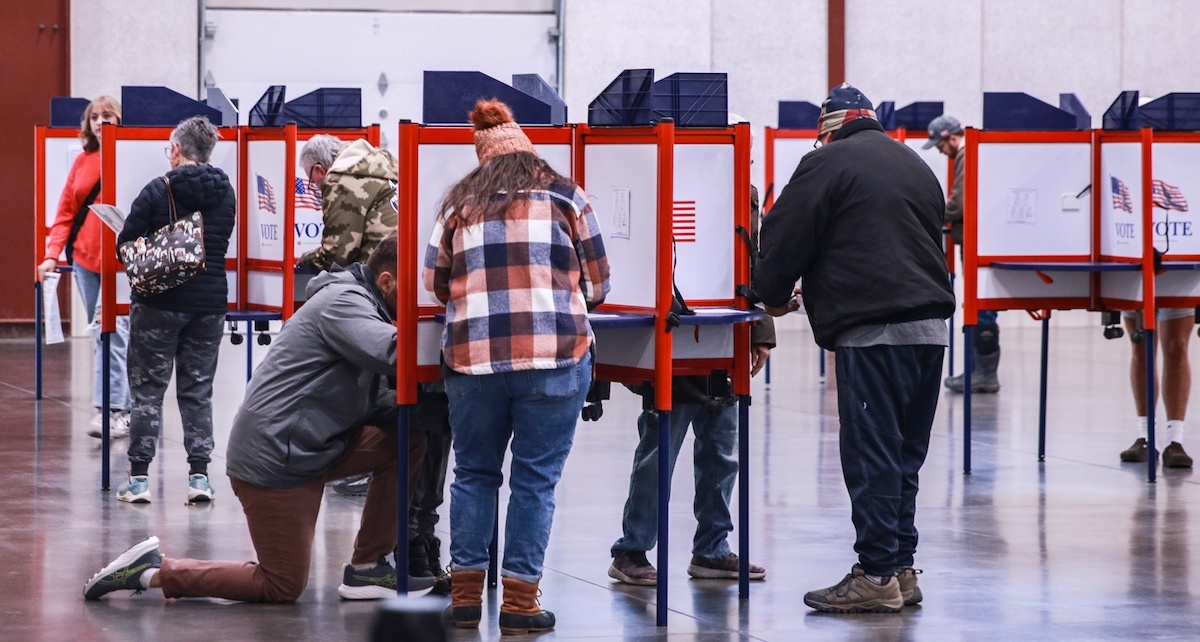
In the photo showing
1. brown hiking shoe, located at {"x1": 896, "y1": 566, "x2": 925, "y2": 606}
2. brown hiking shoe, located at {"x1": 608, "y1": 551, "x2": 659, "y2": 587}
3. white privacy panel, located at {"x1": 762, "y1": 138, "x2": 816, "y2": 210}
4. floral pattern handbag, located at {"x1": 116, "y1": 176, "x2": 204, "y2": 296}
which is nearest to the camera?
brown hiking shoe, located at {"x1": 896, "y1": 566, "x2": 925, "y2": 606}

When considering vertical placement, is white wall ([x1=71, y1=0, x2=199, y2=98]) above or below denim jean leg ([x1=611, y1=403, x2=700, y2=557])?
above

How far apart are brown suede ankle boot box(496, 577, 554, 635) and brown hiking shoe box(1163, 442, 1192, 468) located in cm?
425

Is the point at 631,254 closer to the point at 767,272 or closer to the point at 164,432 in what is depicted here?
the point at 767,272

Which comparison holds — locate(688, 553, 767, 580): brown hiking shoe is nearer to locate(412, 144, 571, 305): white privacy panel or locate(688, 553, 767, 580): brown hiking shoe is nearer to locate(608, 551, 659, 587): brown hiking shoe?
locate(608, 551, 659, 587): brown hiking shoe

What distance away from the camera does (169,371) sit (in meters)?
6.58

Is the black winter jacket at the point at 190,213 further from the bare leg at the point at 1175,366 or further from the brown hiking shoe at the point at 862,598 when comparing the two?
the bare leg at the point at 1175,366

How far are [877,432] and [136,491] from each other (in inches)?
130

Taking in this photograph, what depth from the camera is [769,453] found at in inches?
318

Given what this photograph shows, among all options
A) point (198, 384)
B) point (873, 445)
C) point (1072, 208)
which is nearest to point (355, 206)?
point (198, 384)

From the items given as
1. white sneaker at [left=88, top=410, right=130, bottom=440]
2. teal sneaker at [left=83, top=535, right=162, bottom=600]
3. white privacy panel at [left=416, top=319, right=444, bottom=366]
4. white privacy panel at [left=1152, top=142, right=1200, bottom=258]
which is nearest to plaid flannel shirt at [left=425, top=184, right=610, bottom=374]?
white privacy panel at [left=416, top=319, right=444, bottom=366]

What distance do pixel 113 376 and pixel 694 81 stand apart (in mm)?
4521

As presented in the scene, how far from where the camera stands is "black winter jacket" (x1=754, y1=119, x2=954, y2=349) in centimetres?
473

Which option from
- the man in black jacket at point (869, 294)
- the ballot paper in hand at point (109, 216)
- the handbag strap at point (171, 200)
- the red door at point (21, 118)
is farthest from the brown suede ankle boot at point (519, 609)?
the red door at point (21, 118)

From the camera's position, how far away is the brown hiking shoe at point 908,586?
16.2ft
